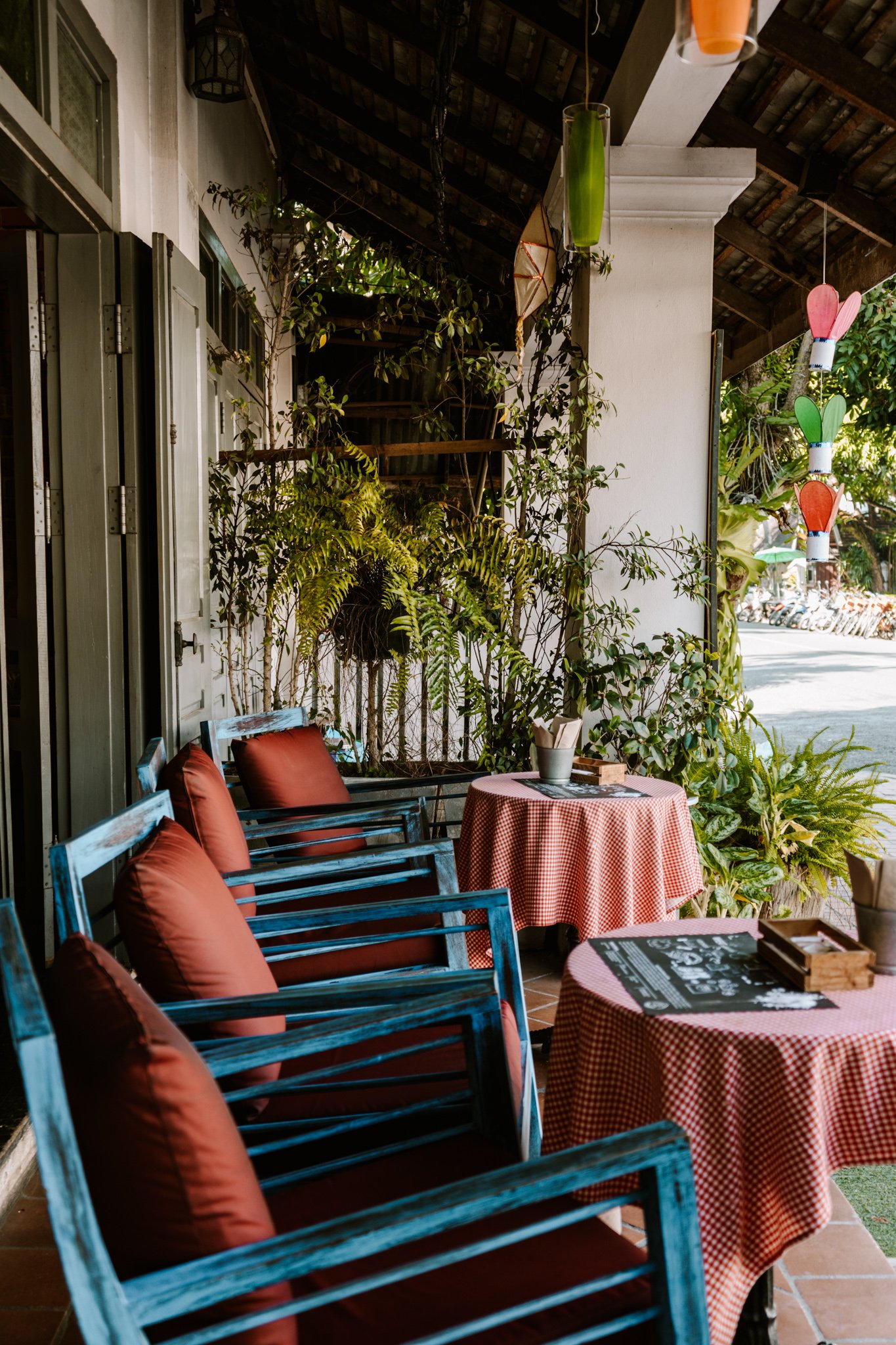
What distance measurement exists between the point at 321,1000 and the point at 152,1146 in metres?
0.50

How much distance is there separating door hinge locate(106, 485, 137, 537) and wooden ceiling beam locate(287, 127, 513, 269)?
4.53 metres

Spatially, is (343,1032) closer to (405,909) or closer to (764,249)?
(405,909)

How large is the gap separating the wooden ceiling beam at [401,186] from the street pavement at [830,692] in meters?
3.48

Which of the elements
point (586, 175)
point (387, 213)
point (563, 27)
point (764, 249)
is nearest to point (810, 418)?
point (764, 249)

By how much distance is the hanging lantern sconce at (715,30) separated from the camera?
5.75ft

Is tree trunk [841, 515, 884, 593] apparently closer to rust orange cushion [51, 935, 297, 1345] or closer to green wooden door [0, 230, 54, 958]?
green wooden door [0, 230, 54, 958]

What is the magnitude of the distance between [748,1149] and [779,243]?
513 cm

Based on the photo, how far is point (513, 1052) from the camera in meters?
1.66

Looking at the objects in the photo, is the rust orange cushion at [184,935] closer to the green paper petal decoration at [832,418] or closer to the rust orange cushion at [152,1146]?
the rust orange cushion at [152,1146]

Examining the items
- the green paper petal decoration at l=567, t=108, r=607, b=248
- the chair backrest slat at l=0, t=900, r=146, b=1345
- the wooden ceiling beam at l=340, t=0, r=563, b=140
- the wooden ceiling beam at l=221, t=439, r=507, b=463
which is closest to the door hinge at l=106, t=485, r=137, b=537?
the wooden ceiling beam at l=221, t=439, r=507, b=463

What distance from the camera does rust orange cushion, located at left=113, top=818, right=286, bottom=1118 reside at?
132 cm

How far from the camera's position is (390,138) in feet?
21.5

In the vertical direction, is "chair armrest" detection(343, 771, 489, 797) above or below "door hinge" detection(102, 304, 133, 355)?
below

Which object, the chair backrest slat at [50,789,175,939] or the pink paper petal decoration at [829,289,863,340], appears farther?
the pink paper petal decoration at [829,289,863,340]
